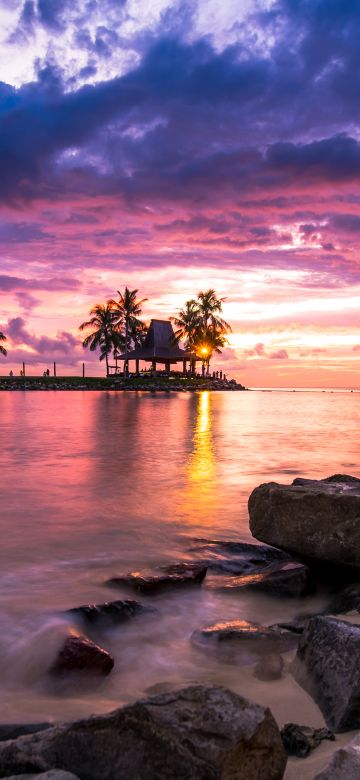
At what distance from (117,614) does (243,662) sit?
1062 mm

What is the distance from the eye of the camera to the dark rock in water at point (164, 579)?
15.1 feet

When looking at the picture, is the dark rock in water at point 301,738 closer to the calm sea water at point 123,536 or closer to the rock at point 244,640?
the calm sea water at point 123,536

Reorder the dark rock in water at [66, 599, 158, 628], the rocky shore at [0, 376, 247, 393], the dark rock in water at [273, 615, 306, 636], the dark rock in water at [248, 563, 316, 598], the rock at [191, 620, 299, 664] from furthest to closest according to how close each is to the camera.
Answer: the rocky shore at [0, 376, 247, 393] → the dark rock in water at [248, 563, 316, 598] → the dark rock in water at [66, 599, 158, 628] → the dark rock in water at [273, 615, 306, 636] → the rock at [191, 620, 299, 664]

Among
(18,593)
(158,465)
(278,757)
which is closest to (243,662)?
(278,757)

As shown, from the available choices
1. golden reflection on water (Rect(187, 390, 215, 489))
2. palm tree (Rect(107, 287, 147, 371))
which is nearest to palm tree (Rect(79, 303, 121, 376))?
palm tree (Rect(107, 287, 147, 371))

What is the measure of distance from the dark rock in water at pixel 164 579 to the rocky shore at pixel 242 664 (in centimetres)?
1

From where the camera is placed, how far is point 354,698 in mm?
2516

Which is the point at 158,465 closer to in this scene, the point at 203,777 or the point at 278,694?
the point at 278,694

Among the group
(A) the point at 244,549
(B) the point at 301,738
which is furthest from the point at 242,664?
(A) the point at 244,549

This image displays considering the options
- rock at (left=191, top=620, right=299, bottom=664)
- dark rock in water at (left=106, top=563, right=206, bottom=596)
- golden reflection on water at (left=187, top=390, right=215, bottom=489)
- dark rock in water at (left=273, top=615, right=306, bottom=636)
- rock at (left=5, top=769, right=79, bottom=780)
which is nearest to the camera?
rock at (left=5, top=769, right=79, bottom=780)

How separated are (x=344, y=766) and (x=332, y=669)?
73 centimetres

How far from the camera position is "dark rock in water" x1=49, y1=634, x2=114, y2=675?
322 cm

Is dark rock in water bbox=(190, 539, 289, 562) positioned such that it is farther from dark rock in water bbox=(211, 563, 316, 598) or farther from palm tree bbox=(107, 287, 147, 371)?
palm tree bbox=(107, 287, 147, 371)

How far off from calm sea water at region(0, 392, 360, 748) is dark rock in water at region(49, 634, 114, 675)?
87 mm
